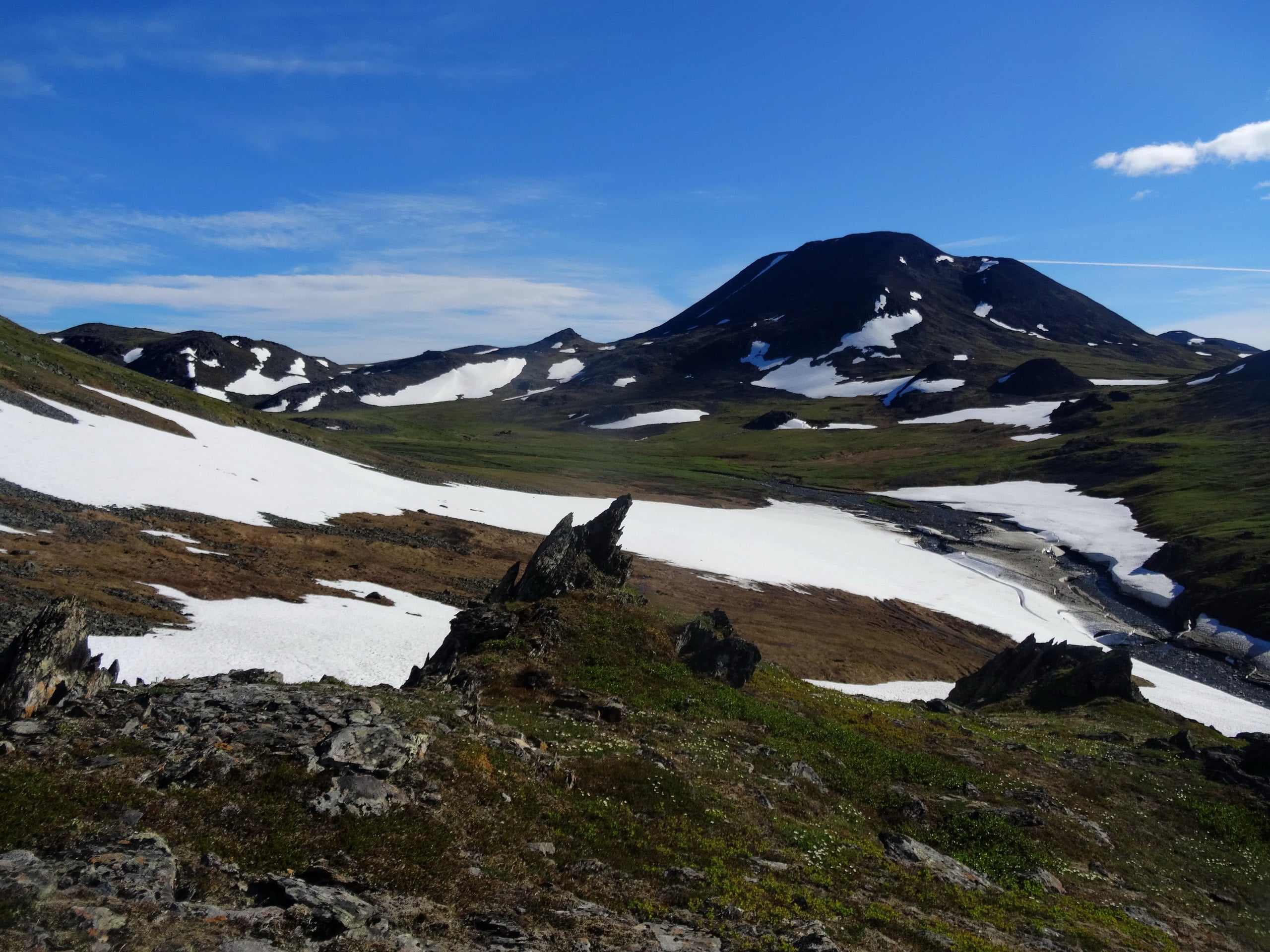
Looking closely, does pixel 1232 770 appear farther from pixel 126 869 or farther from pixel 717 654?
pixel 126 869

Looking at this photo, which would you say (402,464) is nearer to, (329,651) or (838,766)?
(329,651)

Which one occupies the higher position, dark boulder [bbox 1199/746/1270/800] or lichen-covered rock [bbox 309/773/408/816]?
lichen-covered rock [bbox 309/773/408/816]

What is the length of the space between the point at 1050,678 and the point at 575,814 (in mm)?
36779

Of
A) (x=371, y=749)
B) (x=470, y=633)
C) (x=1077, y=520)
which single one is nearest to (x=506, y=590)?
(x=470, y=633)

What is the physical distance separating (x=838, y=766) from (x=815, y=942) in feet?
34.4

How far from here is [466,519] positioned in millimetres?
74500

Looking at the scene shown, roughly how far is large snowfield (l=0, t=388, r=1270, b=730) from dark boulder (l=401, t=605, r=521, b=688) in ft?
22.3

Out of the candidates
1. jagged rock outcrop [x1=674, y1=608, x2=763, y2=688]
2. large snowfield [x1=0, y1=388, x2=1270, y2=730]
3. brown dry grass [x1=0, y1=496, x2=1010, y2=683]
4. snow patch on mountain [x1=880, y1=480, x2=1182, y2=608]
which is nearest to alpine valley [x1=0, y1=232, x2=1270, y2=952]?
jagged rock outcrop [x1=674, y1=608, x2=763, y2=688]

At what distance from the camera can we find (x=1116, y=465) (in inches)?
5531

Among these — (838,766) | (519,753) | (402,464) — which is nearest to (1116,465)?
(402,464)

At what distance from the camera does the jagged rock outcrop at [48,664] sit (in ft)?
45.5

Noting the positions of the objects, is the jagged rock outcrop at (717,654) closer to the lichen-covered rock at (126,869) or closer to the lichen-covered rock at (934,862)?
the lichen-covered rock at (934,862)

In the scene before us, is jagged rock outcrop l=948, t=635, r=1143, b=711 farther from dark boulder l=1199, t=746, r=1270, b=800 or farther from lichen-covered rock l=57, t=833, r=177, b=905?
lichen-covered rock l=57, t=833, r=177, b=905

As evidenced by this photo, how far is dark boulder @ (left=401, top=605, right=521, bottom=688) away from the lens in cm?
2333
